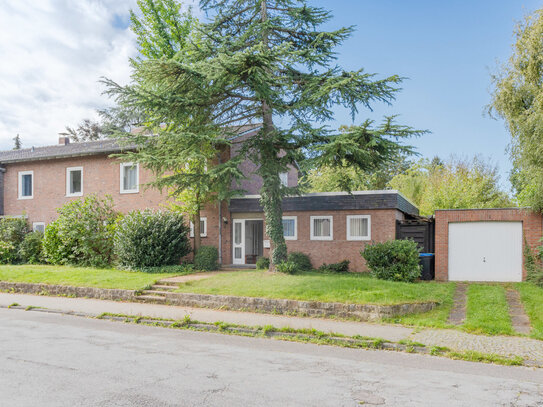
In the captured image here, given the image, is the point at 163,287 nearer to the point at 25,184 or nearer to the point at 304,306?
the point at 304,306

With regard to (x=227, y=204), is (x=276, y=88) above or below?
above

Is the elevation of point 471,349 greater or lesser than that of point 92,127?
lesser

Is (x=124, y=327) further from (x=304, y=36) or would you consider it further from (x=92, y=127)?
(x=92, y=127)

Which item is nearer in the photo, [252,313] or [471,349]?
[471,349]

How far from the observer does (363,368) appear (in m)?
6.74

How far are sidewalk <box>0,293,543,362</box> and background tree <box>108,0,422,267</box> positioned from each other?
5.43 metres

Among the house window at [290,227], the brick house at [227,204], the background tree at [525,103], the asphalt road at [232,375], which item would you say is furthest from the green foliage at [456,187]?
the asphalt road at [232,375]

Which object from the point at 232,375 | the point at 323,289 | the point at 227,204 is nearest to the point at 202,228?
the point at 227,204

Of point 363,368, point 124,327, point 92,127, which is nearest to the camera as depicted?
point 363,368

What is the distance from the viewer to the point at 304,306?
439 inches

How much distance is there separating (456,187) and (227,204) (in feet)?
54.2

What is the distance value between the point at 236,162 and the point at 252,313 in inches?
212

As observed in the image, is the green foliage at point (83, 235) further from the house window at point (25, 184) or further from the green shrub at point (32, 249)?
the house window at point (25, 184)

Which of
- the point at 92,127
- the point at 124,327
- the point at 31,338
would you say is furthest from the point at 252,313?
the point at 92,127
